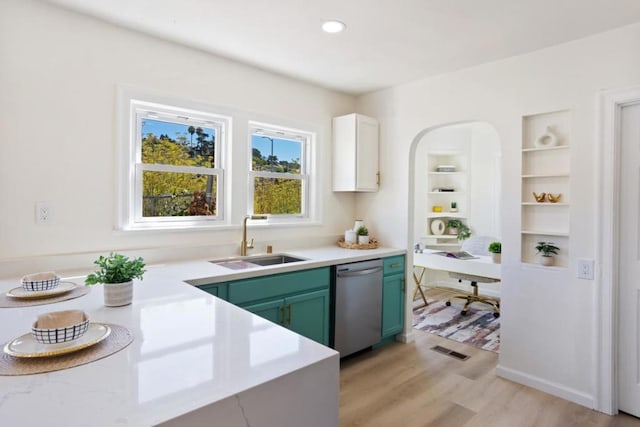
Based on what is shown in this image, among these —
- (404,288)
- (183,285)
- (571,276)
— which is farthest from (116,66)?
(571,276)

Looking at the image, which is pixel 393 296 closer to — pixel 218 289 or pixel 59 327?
pixel 218 289

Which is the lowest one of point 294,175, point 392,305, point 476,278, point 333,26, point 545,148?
point 392,305

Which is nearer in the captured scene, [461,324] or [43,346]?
[43,346]

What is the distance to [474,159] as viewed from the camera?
18.1 ft

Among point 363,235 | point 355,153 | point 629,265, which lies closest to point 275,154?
point 355,153

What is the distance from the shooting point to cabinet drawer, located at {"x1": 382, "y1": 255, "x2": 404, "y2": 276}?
335 cm

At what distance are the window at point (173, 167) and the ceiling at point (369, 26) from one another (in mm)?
552

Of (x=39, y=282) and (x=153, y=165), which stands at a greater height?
(x=153, y=165)

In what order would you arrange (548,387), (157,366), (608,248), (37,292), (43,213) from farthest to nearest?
1. (548,387)
2. (608,248)
3. (43,213)
4. (37,292)
5. (157,366)

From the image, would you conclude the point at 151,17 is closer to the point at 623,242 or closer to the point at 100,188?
the point at 100,188

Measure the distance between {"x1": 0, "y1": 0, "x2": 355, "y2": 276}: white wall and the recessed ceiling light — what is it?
967mm

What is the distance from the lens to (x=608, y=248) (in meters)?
2.36

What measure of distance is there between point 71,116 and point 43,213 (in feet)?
2.03

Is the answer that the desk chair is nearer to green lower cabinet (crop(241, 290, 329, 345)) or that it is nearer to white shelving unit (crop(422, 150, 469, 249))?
white shelving unit (crop(422, 150, 469, 249))
